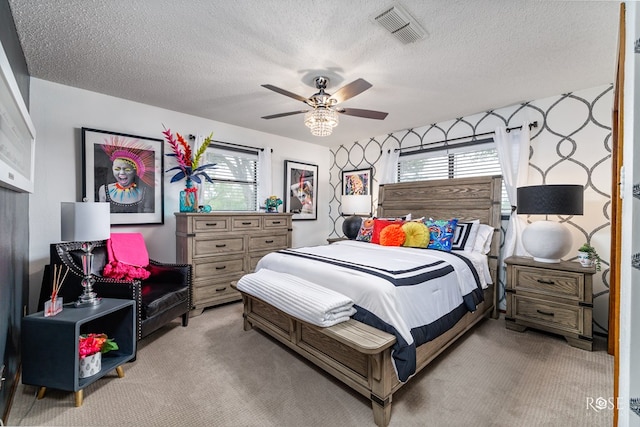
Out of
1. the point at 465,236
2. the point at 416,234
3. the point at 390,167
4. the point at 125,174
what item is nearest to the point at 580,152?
the point at 465,236

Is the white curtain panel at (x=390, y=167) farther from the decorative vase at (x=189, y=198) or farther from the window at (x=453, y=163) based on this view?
the decorative vase at (x=189, y=198)

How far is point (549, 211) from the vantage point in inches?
99.7

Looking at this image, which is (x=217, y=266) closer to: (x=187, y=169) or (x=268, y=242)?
(x=268, y=242)

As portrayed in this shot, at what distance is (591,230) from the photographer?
2799 millimetres

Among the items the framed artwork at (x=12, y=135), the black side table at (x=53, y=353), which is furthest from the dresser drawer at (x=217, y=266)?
the framed artwork at (x=12, y=135)

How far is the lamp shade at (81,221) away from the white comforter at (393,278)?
143 cm

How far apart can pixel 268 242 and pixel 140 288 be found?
1.90m

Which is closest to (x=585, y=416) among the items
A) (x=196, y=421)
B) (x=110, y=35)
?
(x=196, y=421)

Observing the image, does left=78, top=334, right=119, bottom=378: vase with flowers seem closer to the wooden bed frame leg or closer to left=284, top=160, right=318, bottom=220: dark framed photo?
the wooden bed frame leg

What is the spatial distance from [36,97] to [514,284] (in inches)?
203

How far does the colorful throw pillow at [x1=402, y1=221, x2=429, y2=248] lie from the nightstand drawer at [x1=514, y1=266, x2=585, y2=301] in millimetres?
926

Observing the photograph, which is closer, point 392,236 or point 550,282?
point 550,282

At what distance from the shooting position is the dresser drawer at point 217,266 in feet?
10.8

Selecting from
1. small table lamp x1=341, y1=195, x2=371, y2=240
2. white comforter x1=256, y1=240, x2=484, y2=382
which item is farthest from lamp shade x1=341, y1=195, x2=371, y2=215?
white comforter x1=256, y1=240, x2=484, y2=382
